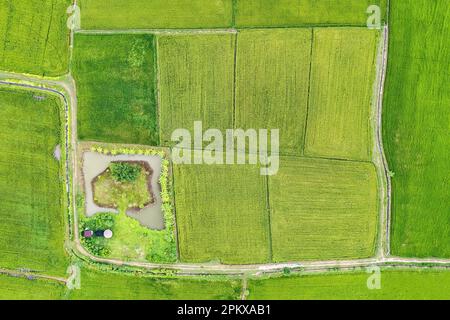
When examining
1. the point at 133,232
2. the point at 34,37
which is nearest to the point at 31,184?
the point at 133,232

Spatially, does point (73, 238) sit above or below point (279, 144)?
below

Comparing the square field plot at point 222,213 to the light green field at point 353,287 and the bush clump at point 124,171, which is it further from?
the bush clump at point 124,171

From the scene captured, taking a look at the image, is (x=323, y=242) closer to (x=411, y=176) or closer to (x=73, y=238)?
(x=411, y=176)

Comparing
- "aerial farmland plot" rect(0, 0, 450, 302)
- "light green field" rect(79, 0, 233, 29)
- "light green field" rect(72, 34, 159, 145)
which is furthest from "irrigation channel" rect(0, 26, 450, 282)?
"light green field" rect(79, 0, 233, 29)

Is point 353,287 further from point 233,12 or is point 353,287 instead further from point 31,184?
point 31,184

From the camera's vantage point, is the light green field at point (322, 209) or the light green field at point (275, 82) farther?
the light green field at point (322, 209)

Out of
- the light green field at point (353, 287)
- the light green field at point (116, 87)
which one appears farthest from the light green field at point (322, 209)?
the light green field at point (116, 87)

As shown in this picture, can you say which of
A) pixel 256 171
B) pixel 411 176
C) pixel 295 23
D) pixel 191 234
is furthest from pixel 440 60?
pixel 191 234
